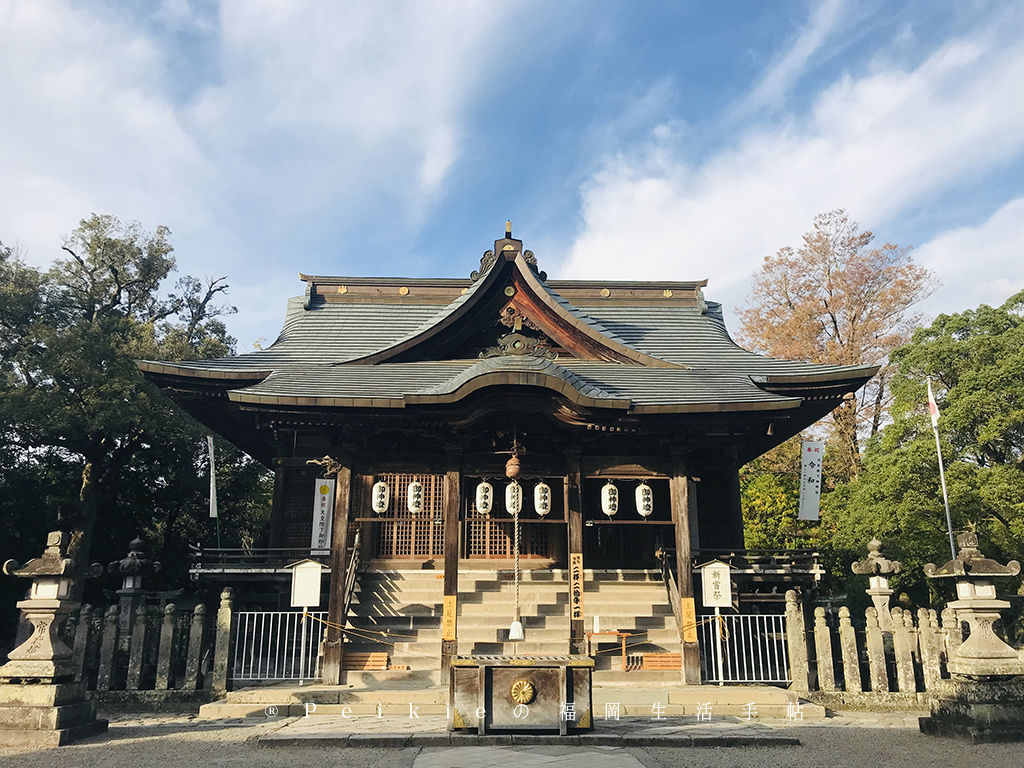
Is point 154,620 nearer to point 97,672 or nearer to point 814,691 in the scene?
point 97,672

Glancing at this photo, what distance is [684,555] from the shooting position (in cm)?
1298

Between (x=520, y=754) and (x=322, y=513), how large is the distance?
9417mm

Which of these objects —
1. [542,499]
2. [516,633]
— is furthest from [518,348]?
[516,633]

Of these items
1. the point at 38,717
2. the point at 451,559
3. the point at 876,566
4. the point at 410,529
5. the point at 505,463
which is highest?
the point at 505,463

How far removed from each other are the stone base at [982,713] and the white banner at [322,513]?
11579 mm

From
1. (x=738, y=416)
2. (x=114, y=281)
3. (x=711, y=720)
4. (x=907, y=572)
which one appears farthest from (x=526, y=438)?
(x=114, y=281)

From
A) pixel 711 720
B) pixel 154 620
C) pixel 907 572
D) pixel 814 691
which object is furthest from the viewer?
pixel 907 572

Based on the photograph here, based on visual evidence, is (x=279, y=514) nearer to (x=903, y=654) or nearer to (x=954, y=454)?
(x=903, y=654)

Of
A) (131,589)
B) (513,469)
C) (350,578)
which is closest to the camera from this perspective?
(513,469)

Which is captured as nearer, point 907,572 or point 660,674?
point 660,674

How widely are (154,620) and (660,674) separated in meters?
8.79

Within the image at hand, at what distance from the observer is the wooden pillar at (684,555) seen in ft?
39.5

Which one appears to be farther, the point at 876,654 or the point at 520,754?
the point at 876,654

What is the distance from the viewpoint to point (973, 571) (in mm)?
9688
